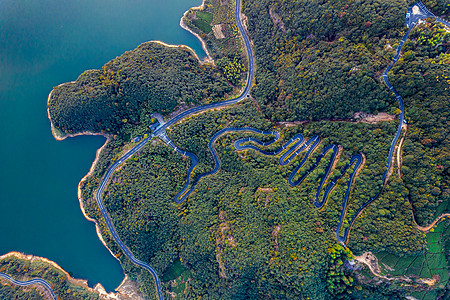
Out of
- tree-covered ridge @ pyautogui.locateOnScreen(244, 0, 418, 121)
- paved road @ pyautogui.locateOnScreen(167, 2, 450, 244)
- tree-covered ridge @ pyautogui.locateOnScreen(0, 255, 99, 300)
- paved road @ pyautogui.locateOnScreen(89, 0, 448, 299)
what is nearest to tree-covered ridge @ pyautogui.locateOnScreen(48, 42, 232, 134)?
paved road @ pyautogui.locateOnScreen(89, 0, 448, 299)

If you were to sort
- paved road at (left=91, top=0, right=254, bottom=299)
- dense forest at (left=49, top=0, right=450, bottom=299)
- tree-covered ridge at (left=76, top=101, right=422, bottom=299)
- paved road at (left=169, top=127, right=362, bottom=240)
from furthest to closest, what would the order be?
paved road at (left=91, top=0, right=254, bottom=299)
paved road at (left=169, top=127, right=362, bottom=240)
tree-covered ridge at (left=76, top=101, right=422, bottom=299)
dense forest at (left=49, top=0, right=450, bottom=299)

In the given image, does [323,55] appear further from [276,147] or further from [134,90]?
[134,90]

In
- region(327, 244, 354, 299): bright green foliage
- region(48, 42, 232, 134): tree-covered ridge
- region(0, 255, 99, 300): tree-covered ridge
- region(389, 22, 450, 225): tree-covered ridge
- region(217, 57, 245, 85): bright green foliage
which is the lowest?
region(327, 244, 354, 299): bright green foliage

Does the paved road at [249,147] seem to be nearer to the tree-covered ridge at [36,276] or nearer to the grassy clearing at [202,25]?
the grassy clearing at [202,25]

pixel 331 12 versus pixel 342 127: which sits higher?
pixel 331 12

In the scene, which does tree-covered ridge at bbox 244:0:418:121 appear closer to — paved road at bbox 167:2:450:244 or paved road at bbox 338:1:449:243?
paved road at bbox 338:1:449:243

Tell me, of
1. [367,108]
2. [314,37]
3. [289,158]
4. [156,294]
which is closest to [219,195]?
[289,158]

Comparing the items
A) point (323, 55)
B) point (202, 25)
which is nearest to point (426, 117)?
point (323, 55)

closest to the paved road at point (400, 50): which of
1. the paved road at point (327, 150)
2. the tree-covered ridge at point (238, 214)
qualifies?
the paved road at point (327, 150)

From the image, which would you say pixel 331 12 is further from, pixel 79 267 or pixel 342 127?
pixel 79 267
